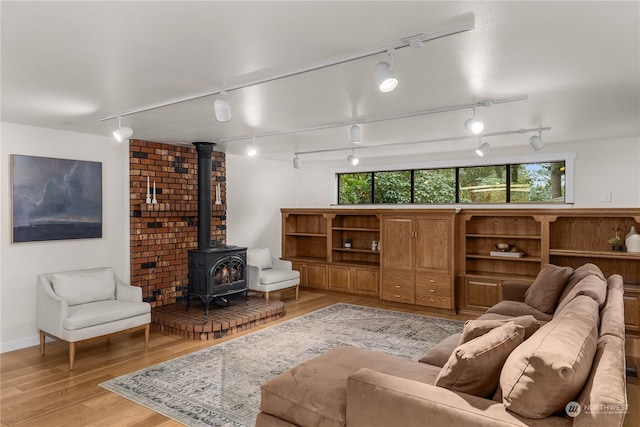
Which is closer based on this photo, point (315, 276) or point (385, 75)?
point (385, 75)

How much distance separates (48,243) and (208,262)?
1.74m

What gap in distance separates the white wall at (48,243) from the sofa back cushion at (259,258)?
5.81 feet

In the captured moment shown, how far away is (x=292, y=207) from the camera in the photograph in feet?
27.0

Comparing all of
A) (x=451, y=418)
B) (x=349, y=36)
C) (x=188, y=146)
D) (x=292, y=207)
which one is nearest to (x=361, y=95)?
(x=349, y=36)

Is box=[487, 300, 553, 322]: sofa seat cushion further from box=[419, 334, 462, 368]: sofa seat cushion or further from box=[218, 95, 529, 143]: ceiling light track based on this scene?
box=[218, 95, 529, 143]: ceiling light track

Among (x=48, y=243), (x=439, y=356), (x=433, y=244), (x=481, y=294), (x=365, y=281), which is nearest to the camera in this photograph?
(x=439, y=356)

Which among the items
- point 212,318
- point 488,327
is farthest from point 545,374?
point 212,318

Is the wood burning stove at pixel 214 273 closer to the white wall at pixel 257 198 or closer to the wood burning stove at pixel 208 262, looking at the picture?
the wood burning stove at pixel 208 262

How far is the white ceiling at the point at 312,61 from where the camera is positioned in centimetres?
198

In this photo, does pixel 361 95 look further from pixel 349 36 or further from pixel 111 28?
pixel 111 28

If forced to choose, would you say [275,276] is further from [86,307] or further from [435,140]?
[435,140]

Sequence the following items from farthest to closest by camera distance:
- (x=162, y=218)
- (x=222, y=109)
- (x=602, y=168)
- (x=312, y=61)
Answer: (x=162, y=218), (x=602, y=168), (x=222, y=109), (x=312, y=61)

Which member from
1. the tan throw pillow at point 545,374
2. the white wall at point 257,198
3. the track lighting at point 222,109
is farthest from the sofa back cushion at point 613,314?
the white wall at point 257,198

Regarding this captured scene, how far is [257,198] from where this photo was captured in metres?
7.46
